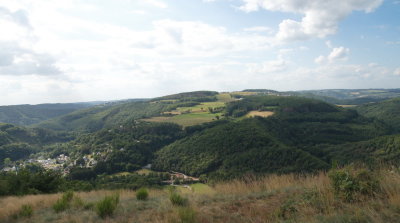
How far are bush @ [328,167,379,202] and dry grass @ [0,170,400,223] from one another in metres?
0.12

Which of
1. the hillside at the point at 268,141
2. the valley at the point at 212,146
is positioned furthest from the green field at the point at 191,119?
the hillside at the point at 268,141

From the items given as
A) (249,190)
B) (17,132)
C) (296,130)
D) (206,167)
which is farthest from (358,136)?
(17,132)

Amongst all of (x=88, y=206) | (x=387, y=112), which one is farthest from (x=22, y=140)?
(x=387, y=112)

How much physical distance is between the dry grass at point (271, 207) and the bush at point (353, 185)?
0.12 meters

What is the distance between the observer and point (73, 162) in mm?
83375

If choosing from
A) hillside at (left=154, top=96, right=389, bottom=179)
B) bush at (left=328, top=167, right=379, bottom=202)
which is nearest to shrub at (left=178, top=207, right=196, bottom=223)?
bush at (left=328, top=167, right=379, bottom=202)

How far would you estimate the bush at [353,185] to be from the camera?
172 inches

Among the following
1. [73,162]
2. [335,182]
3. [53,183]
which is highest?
[335,182]

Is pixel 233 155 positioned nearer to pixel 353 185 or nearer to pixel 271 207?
pixel 271 207

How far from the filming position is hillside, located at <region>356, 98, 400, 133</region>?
135000 mm

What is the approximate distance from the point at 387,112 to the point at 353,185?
651ft

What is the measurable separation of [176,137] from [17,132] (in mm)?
117540

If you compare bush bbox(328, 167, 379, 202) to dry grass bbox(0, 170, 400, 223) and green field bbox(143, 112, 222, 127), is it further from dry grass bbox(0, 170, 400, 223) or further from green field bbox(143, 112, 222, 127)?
green field bbox(143, 112, 222, 127)

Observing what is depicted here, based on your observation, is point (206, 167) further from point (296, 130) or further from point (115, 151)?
point (296, 130)
